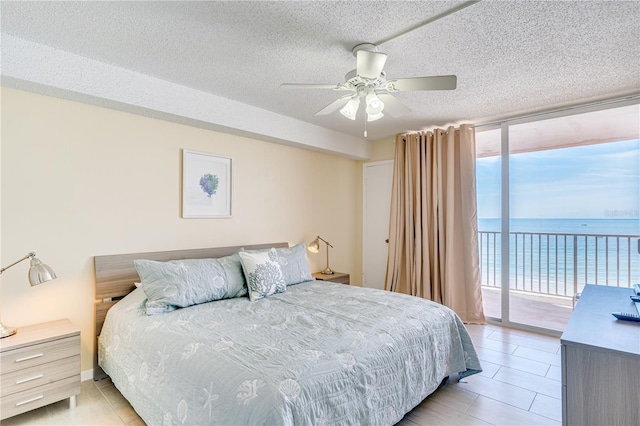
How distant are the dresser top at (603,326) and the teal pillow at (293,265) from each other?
7.20 feet

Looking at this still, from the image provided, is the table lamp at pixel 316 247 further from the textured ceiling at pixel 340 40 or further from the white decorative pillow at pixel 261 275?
the textured ceiling at pixel 340 40

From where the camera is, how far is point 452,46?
218 cm

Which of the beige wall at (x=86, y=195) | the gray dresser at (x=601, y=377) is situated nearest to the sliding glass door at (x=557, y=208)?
the gray dresser at (x=601, y=377)

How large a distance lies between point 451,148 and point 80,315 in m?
4.19

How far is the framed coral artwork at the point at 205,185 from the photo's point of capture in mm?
3113

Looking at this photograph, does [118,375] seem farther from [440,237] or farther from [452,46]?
[440,237]

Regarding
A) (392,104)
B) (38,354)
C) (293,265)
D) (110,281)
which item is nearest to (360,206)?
(293,265)

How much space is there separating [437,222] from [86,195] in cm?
376

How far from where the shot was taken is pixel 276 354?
5.31 feet

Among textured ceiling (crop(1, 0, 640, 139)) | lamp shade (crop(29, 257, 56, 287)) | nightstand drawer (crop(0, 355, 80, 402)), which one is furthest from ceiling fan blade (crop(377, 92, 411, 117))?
nightstand drawer (crop(0, 355, 80, 402))

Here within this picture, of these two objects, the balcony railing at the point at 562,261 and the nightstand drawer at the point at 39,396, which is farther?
the balcony railing at the point at 562,261

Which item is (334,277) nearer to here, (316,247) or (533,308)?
(316,247)

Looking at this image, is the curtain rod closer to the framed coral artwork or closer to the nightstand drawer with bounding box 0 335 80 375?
the framed coral artwork

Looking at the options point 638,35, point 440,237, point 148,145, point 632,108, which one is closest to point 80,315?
point 148,145
